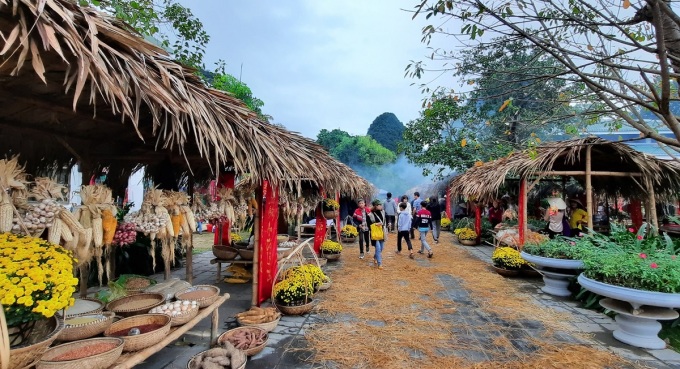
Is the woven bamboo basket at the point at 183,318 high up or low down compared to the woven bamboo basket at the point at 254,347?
up

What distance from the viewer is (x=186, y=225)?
3684 millimetres

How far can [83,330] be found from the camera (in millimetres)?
2398

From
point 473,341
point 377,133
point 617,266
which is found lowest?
point 473,341

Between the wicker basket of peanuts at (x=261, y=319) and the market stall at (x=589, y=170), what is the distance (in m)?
5.32

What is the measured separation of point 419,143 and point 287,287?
1174cm

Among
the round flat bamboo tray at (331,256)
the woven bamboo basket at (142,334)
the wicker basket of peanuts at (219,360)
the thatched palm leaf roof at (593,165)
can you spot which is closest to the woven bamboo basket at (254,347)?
the wicker basket of peanuts at (219,360)

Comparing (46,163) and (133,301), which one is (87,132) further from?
(133,301)

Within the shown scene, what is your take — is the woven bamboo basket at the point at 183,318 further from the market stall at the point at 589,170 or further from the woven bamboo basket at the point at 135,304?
the market stall at the point at 589,170

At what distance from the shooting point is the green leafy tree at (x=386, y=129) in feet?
164

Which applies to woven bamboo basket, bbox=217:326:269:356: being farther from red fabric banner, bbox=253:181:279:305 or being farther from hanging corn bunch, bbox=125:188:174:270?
red fabric banner, bbox=253:181:279:305

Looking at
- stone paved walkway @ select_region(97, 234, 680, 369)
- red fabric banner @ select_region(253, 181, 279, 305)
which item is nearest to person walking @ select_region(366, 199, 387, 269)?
stone paved walkway @ select_region(97, 234, 680, 369)

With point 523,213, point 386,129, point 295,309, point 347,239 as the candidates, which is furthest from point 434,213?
point 386,129

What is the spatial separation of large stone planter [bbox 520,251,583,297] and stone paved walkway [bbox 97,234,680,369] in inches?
7.9

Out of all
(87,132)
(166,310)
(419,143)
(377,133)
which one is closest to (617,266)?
(166,310)
